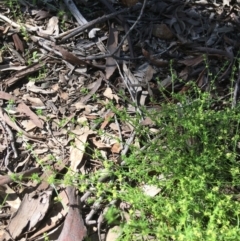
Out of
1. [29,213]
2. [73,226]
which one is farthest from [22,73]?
[73,226]

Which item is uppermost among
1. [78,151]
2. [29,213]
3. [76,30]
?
[76,30]

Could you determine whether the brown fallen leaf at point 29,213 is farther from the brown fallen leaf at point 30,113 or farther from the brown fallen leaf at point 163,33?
the brown fallen leaf at point 163,33

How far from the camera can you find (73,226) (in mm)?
2482

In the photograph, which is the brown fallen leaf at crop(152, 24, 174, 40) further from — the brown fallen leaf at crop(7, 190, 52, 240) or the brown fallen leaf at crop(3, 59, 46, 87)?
the brown fallen leaf at crop(7, 190, 52, 240)

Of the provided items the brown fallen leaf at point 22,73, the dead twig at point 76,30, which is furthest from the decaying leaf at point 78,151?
the dead twig at point 76,30

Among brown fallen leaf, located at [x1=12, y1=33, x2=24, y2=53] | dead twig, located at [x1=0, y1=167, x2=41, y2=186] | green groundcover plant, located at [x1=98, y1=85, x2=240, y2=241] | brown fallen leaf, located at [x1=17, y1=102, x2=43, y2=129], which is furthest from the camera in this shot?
brown fallen leaf, located at [x1=12, y1=33, x2=24, y2=53]

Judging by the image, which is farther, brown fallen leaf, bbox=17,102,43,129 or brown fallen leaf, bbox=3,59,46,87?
brown fallen leaf, bbox=3,59,46,87

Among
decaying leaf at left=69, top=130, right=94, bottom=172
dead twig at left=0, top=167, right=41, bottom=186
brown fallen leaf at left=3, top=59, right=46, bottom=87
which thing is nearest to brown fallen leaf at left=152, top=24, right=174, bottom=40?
brown fallen leaf at left=3, top=59, right=46, bottom=87

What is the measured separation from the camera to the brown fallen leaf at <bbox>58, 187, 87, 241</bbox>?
97.2 inches

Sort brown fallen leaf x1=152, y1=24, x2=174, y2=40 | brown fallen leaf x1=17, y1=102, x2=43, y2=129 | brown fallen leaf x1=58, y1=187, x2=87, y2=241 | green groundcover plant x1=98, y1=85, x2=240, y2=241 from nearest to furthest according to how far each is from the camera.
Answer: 1. green groundcover plant x1=98, y1=85, x2=240, y2=241
2. brown fallen leaf x1=58, y1=187, x2=87, y2=241
3. brown fallen leaf x1=17, y1=102, x2=43, y2=129
4. brown fallen leaf x1=152, y1=24, x2=174, y2=40

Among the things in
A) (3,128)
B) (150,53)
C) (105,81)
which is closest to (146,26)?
(150,53)

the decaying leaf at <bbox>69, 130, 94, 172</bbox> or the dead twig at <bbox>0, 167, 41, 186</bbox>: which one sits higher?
the decaying leaf at <bbox>69, 130, 94, 172</bbox>

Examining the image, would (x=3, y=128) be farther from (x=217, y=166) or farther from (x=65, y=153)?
(x=217, y=166)

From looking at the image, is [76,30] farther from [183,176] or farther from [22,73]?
[183,176]
